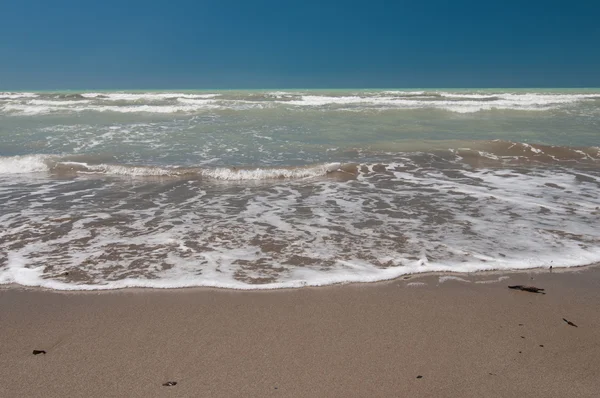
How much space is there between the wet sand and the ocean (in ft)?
1.10

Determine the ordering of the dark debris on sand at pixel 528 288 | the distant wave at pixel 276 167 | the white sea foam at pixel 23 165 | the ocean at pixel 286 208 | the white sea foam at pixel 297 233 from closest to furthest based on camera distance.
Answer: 1. the dark debris on sand at pixel 528 288
2. the white sea foam at pixel 297 233
3. the ocean at pixel 286 208
4. the distant wave at pixel 276 167
5. the white sea foam at pixel 23 165

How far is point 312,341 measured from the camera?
260 centimetres

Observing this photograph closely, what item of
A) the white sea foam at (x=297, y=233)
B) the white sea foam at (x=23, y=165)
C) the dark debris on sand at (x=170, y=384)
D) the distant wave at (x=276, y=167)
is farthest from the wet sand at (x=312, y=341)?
the white sea foam at (x=23, y=165)

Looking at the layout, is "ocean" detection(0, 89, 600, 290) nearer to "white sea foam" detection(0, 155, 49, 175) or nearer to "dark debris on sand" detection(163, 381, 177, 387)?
"white sea foam" detection(0, 155, 49, 175)

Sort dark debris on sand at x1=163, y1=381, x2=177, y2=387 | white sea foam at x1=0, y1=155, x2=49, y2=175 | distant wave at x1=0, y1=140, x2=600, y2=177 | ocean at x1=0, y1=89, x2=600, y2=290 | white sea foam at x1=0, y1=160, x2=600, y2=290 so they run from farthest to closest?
white sea foam at x1=0, y1=155, x2=49, y2=175, distant wave at x1=0, y1=140, x2=600, y2=177, ocean at x1=0, y1=89, x2=600, y2=290, white sea foam at x1=0, y1=160, x2=600, y2=290, dark debris on sand at x1=163, y1=381, x2=177, y2=387

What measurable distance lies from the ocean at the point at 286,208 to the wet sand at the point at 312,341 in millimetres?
335

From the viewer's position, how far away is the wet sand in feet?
7.22

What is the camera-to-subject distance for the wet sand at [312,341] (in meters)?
2.20

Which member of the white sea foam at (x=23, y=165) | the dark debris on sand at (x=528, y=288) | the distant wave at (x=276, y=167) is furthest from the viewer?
the white sea foam at (x=23, y=165)

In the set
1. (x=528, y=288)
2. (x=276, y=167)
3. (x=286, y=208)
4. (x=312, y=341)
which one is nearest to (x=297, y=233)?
(x=286, y=208)

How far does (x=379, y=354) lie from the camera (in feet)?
8.05

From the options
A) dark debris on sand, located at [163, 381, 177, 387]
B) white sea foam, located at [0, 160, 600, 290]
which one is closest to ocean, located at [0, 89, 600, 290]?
white sea foam, located at [0, 160, 600, 290]

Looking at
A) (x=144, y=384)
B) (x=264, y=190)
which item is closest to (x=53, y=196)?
(x=264, y=190)

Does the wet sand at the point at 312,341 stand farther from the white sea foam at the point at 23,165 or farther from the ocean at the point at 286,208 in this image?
the white sea foam at the point at 23,165
